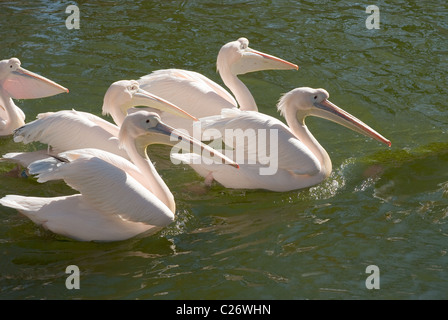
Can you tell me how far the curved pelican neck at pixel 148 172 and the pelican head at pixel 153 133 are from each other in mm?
33

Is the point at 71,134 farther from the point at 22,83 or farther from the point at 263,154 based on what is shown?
the point at 263,154

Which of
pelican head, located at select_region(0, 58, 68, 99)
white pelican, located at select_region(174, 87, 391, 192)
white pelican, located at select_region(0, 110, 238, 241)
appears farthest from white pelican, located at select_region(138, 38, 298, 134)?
white pelican, located at select_region(0, 110, 238, 241)

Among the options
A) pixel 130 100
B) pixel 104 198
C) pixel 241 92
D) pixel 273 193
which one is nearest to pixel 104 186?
pixel 104 198

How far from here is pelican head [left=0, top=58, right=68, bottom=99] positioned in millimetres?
5691

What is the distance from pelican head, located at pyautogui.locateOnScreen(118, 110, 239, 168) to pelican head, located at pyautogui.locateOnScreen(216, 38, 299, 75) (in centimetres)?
153

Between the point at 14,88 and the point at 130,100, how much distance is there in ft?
3.64

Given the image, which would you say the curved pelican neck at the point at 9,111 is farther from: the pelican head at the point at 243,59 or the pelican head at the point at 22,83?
the pelican head at the point at 243,59

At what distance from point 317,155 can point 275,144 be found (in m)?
0.42

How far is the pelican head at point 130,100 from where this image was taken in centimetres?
525

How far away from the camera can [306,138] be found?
5.36 m

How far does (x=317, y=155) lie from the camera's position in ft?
17.4

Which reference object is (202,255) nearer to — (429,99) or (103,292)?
(103,292)

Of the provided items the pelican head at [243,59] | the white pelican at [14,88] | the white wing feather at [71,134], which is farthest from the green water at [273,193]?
the pelican head at [243,59]
